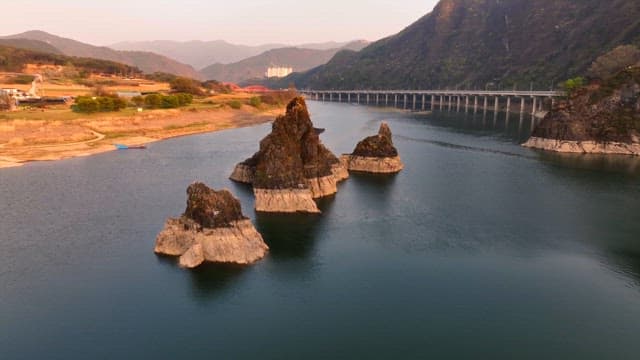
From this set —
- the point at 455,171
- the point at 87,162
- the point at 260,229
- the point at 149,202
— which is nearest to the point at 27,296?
the point at 260,229

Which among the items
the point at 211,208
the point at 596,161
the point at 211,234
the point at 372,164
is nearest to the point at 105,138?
the point at 372,164

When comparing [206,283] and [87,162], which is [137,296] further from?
[87,162]

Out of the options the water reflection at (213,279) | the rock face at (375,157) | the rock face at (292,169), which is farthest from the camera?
the rock face at (375,157)

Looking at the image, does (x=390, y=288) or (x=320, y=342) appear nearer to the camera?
(x=320, y=342)

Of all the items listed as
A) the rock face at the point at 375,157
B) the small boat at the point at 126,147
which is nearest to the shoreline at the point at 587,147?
the rock face at the point at 375,157

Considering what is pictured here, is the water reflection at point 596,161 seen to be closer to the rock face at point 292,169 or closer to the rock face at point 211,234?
the rock face at point 292,169

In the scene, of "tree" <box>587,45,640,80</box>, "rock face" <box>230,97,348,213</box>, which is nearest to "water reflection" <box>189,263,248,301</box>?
"rock face" <box>230,97,348,213</box>

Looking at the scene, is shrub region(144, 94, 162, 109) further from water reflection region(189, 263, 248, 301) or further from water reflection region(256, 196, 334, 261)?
water reflection region(189, 263, 248, 301)
